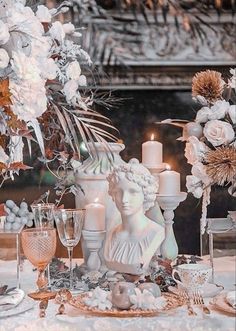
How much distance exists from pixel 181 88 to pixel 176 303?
177 cm

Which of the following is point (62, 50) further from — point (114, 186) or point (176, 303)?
point (176, 303)

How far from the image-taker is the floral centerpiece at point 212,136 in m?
1.20

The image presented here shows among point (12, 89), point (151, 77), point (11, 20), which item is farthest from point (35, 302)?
point (151, 77)

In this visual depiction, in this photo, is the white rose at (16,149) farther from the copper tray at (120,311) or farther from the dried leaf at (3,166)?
the copper tray at (120,311)

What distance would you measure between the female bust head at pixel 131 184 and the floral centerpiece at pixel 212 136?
109 mm

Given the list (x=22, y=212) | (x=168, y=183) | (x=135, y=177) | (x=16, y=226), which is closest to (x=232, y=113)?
(x=135, y=177)

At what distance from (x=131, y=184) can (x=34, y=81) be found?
0.34m

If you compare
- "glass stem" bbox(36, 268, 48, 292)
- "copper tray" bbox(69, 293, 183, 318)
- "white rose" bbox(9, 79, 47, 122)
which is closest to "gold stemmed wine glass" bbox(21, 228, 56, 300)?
"glass stem" bbox(36, 268, 48, 292)

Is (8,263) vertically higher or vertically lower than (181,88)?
lower

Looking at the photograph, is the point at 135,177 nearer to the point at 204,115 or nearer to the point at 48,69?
the point at 204,115

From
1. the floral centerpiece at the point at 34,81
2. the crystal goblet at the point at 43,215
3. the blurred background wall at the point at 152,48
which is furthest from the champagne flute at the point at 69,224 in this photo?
the blurred background wall at the point at 152,48

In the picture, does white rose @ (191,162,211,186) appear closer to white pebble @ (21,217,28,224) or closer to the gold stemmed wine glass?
the gold stemmed wine glass

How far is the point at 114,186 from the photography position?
1.34 m

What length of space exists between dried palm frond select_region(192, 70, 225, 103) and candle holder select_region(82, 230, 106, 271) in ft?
1.33
